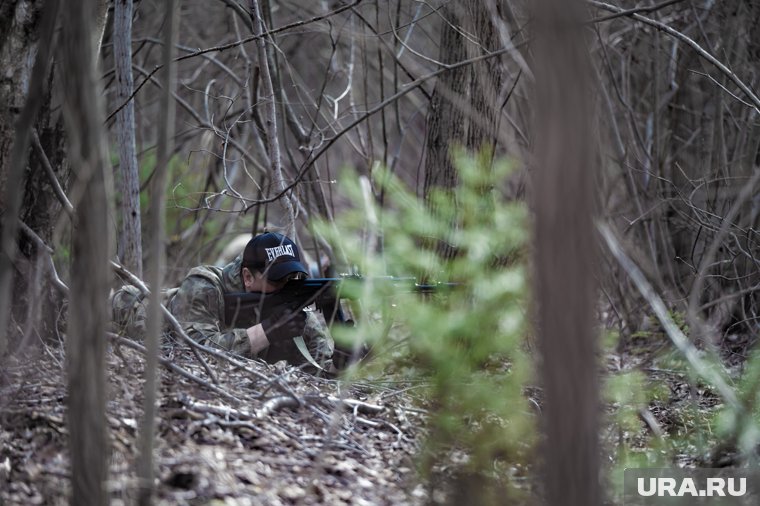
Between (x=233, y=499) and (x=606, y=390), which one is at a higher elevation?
(x=606, y=390)

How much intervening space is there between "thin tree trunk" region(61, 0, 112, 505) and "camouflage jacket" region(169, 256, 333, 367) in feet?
6.39

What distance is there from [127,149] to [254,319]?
1.64m

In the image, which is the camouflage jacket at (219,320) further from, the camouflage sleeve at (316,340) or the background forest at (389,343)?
the background forest at (389,343)

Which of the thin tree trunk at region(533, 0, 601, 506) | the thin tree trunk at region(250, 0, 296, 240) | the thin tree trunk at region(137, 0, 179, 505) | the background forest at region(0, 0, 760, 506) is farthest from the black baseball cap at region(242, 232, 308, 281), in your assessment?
the thin tree trunk at region(533, 0, 601, 506)

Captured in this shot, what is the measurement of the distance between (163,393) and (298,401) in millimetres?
584

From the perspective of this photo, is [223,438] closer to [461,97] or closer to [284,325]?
[284,325]

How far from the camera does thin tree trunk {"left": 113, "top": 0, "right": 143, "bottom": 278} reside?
5.39 metres

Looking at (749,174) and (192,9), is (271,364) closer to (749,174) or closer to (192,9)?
(749,174)

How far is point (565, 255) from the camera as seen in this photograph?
2.08 metres

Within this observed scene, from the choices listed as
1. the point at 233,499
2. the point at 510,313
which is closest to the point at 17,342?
the point at 233,499

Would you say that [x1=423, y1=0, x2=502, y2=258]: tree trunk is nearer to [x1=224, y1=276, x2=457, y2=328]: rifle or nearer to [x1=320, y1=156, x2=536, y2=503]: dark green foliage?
[x1=224, y1=276, x2=457, y2=328]: rifle

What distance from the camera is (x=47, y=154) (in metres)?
4.08

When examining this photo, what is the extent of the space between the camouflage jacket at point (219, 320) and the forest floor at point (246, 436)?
349 mm

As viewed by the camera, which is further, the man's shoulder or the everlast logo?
the man's shoulder
